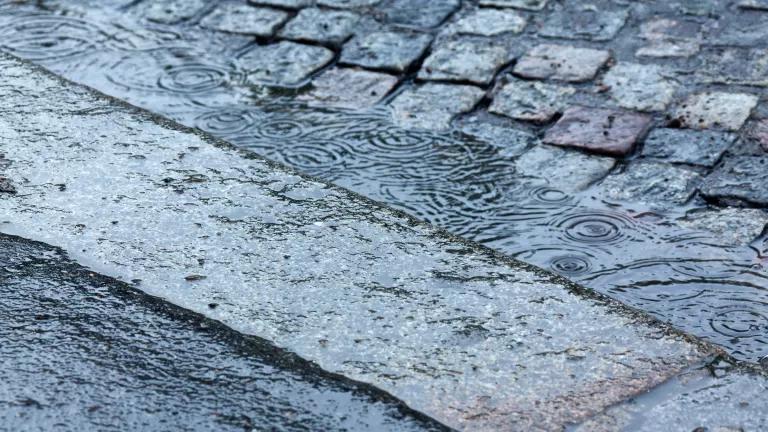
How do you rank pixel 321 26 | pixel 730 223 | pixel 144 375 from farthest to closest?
pixel 321 26
pixel 730 223
pixel 144 375

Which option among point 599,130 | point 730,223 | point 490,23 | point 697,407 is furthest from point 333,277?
point 490,23

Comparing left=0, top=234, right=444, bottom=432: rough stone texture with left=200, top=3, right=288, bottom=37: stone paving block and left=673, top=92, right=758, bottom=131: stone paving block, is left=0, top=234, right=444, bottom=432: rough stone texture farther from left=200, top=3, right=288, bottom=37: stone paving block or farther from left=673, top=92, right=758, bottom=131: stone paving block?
left=200, top=3, right=288, bottom=37: stone paving block

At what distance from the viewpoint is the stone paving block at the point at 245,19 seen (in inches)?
187

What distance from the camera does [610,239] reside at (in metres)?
3.16

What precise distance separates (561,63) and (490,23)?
0.51 m

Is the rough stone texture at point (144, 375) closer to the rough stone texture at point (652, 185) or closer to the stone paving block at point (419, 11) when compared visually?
the rough stone texture at point (652, 185)

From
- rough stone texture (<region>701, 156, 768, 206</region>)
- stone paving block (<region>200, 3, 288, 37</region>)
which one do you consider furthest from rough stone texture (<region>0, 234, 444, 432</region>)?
stone paving block (<region>200, 3, 288, 37</region>)

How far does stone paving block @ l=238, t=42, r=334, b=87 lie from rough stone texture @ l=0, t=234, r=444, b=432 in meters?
1.82

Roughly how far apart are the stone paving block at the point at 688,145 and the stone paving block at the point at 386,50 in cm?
115

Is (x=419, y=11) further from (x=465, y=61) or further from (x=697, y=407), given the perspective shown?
(x=697, y=407)

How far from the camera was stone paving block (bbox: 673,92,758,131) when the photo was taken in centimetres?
368

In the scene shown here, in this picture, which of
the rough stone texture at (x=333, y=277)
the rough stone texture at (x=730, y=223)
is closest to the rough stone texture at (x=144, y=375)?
the rough stone texture at (x=333, y=277)

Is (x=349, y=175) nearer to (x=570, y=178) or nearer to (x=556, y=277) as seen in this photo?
(x=570, y=178)

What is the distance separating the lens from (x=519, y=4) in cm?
471
